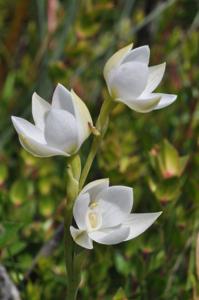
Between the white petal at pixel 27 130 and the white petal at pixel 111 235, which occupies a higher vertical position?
the white petal at pixel 27 130

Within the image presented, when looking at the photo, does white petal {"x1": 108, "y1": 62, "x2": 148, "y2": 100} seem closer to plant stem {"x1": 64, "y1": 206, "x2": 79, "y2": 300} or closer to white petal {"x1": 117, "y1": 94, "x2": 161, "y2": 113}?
white petal {"x1": 117, "y1": 94, "x2": 161, "y2": 113}

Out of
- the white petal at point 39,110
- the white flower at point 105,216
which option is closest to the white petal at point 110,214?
the white flower at point 105,216

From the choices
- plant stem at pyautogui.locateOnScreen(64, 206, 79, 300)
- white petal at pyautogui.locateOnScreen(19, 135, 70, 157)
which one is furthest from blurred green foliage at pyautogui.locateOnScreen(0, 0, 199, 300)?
white petal at pyautogui.locateOnScreen(19, 135, 70, 157)

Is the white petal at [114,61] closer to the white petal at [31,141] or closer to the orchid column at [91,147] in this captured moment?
the orchid column at [91,147]

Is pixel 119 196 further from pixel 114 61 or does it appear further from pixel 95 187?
pixel 114 61

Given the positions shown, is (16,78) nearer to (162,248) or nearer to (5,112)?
(5,112)

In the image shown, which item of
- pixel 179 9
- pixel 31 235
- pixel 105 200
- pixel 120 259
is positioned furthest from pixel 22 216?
pixel 179 9

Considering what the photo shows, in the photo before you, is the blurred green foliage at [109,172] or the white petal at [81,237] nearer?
the white petal at [81,237]

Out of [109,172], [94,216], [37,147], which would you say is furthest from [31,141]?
[109,172]
